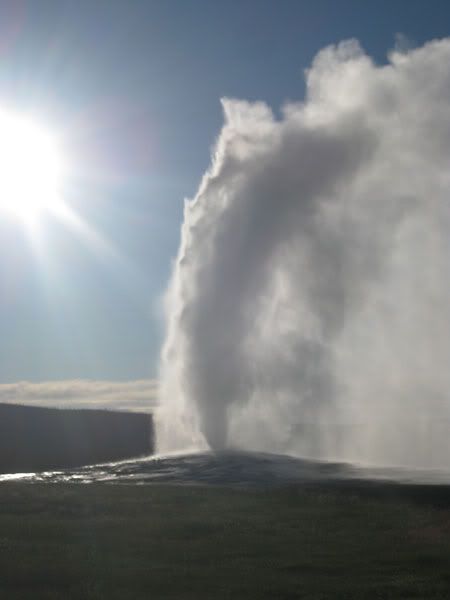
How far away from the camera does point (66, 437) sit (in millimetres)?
123188

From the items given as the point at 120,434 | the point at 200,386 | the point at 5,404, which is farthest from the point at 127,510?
the point at 5,404

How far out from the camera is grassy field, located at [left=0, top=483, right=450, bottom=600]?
61.2 feet

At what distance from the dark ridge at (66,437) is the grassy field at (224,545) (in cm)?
3214

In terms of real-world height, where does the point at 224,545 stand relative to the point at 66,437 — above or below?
below

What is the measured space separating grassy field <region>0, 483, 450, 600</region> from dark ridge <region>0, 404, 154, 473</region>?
32.1 meters

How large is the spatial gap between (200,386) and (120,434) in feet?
285

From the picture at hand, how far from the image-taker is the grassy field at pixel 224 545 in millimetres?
18641

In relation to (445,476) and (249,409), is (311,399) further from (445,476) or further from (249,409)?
(445,476)

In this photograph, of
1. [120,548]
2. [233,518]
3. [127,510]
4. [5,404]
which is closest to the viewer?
[120,548]

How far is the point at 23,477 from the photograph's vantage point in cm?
4994

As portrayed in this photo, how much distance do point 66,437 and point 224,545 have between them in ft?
337

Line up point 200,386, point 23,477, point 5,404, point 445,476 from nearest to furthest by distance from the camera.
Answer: point 445,476
point 23,477
point 200,386
point 5,404

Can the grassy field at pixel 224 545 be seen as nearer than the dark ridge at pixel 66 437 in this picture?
Yes

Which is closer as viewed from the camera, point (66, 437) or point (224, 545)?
point (224, 545)
